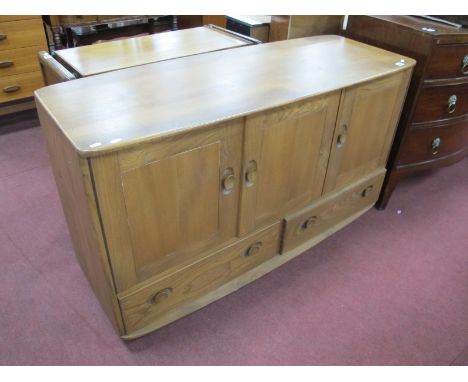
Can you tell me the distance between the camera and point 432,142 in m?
1.74

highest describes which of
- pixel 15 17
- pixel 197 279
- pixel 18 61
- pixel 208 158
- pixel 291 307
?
pixel 15 17

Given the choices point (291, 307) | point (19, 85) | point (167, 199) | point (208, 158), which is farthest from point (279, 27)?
point (19, 85)

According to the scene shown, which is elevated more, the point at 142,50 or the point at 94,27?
the point at 142,50

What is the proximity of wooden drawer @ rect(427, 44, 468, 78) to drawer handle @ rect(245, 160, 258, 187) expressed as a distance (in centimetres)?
84

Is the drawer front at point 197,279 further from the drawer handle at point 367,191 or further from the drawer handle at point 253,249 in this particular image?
the drawer handle at point 367,191

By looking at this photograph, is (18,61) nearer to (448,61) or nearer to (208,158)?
(208,158)

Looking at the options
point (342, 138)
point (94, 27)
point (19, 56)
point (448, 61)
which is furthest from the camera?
point (94, 27)

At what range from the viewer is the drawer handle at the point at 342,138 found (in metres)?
1.37

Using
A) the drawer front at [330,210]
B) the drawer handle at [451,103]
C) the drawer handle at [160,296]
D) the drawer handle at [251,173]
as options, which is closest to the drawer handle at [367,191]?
the drawer front at [330,210]

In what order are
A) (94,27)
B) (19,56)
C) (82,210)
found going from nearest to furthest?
1. (82,210)
2. (19,56)
3. (94,27)

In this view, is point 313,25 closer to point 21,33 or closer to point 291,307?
point 291,307

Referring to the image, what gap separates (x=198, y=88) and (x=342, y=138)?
56 cm

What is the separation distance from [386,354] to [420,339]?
5.7 inches

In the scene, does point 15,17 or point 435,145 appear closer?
point 435,145
